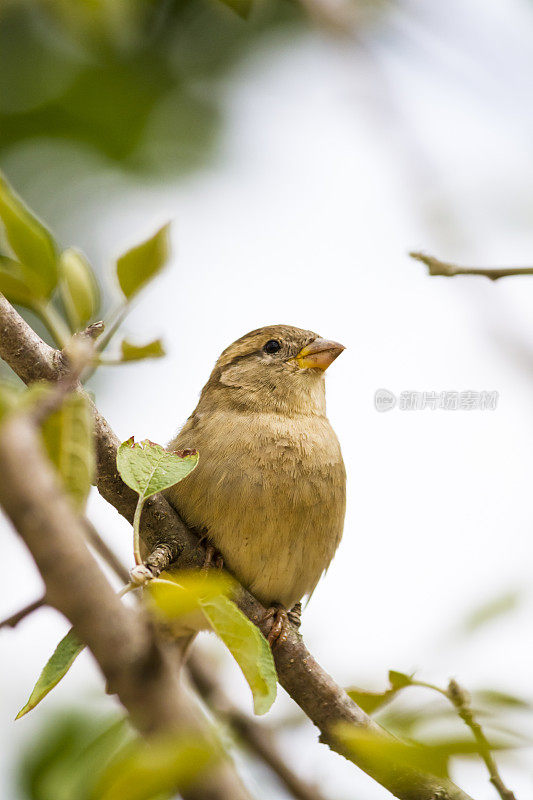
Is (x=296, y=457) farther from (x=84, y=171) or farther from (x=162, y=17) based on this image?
(x=162, y=17)

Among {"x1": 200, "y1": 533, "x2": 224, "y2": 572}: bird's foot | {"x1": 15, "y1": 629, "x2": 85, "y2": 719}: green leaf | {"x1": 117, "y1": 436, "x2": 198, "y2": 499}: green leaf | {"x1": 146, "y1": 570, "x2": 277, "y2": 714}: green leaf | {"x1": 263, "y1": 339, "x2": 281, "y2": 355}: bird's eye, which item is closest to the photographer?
{"x1": 146, "y1": 570, "x2": 277, "y2": 714}: green leaf

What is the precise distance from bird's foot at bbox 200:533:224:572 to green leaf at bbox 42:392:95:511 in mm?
2282

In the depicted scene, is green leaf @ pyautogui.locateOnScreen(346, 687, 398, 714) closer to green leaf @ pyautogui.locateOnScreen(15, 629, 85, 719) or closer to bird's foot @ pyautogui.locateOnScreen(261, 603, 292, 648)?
bird's foot @ pyautogui.locateOnScreen(261, 603, 292, 648)

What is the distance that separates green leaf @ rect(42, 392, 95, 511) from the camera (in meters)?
1.41

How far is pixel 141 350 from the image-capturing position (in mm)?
1860

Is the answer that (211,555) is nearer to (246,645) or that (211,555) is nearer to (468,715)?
(468,715)

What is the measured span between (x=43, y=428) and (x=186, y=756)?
61 centimetres

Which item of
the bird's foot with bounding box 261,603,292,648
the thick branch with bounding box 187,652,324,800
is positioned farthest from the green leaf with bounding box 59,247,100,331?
the bird's foot with bounding box 261,603,292,648

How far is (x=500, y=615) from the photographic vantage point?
8.02 feet

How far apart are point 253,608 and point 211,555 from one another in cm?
27

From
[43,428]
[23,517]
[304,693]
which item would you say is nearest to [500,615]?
[304,693]

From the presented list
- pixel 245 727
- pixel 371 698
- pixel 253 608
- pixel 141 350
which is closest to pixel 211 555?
pixel 253 608

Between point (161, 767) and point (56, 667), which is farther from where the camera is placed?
point (56, 667)

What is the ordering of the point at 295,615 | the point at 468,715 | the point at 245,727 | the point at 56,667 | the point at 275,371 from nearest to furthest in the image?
the point at 56,667 < the point at 468,715 < the point at 245,727 < the point at 295,615 < the point at 275,371
